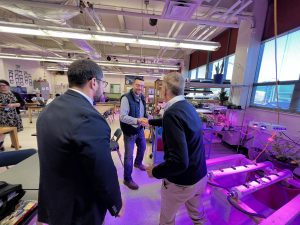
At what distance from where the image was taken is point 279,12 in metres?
3.31

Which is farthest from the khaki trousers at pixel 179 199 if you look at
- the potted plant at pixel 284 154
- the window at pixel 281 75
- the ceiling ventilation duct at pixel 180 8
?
the window at pixel 281 75

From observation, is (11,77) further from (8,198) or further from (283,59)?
(283,59)

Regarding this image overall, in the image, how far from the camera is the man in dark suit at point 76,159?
789 mm

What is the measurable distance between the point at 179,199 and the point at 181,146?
49 cm

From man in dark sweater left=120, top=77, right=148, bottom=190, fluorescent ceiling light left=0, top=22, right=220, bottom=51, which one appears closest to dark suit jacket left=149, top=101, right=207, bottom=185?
man in dark sweater left=120, top=77, right=148, bottom=190

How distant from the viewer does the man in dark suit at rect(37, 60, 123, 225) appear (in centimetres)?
79

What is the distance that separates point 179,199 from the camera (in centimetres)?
124

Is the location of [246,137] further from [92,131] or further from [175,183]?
[92,131]

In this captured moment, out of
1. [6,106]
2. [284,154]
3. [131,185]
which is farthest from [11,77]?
[284,154]

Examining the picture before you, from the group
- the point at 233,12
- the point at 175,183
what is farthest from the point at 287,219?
the point at 233,12

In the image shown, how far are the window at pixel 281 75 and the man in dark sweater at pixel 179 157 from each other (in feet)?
9.46

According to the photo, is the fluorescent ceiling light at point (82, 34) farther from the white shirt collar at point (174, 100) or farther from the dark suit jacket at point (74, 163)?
the dark suit jacket at point (74, 163)

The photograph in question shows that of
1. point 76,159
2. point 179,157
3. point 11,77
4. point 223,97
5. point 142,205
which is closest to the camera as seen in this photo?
point 76,159

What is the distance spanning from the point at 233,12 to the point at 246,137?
2825mm
